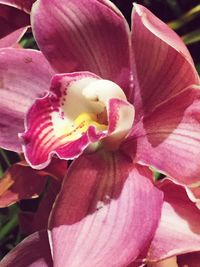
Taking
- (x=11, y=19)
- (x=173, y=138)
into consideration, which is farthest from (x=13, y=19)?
(x=173, y=138)

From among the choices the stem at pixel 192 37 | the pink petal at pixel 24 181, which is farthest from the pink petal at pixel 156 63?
the stem at pixel 192 37

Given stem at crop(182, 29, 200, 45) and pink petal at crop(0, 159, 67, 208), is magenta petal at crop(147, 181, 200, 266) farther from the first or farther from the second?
stem at crop(182, 29, 200, 45)

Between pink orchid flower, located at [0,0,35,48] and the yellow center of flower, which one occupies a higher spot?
pink orchid flower, located at [0,0,35,48]

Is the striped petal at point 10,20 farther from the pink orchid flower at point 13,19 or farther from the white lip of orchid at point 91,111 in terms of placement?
the white lip of orchid at point 91,111

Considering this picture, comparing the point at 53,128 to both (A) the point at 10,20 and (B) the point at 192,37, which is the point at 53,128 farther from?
(B) the point at 192,37

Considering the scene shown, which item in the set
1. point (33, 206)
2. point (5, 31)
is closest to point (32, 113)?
point (5, 31)

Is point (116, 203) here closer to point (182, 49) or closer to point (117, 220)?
point (117, 220)

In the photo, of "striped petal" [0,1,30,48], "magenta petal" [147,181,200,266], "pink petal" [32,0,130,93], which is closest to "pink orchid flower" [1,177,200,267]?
"magenta petal" [147,181,200,266]
